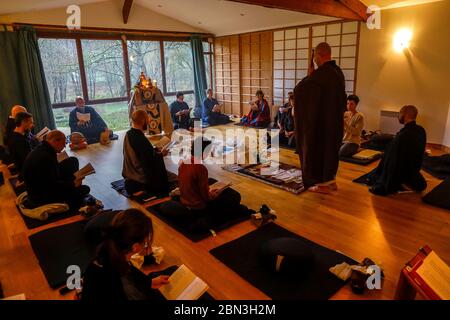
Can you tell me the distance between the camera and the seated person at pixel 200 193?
268 cm

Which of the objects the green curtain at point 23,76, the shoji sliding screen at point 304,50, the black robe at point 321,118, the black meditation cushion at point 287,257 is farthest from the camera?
the shoji sliding screen at point 304,50

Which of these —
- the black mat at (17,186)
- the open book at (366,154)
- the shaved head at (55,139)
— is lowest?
the black mat at (17,186)

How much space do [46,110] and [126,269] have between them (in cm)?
558

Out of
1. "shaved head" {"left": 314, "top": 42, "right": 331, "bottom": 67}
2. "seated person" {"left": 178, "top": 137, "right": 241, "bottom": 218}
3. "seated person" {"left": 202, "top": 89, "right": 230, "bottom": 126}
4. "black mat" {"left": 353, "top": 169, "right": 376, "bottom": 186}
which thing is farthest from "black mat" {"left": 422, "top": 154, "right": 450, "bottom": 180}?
"seated person" {"left": 202, "top": 89, "right": 230, "bottom": 126}

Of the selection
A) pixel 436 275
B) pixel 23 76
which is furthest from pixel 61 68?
pixel 436 275

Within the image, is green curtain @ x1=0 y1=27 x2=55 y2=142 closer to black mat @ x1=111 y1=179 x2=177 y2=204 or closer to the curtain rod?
the curtain rod

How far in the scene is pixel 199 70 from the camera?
326 inches

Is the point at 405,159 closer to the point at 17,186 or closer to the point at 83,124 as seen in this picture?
the point at 17,186

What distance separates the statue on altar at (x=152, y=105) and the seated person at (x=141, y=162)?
306 cm

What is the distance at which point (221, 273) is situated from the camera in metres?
2.20

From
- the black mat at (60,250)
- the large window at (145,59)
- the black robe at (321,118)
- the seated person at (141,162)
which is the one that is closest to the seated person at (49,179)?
the black mat at (60,250)

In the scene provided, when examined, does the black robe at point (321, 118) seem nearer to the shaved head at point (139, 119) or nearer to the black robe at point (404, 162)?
the black robe at point (404, 162)

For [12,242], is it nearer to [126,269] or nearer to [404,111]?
[126,269]

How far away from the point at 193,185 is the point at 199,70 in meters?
6.10
